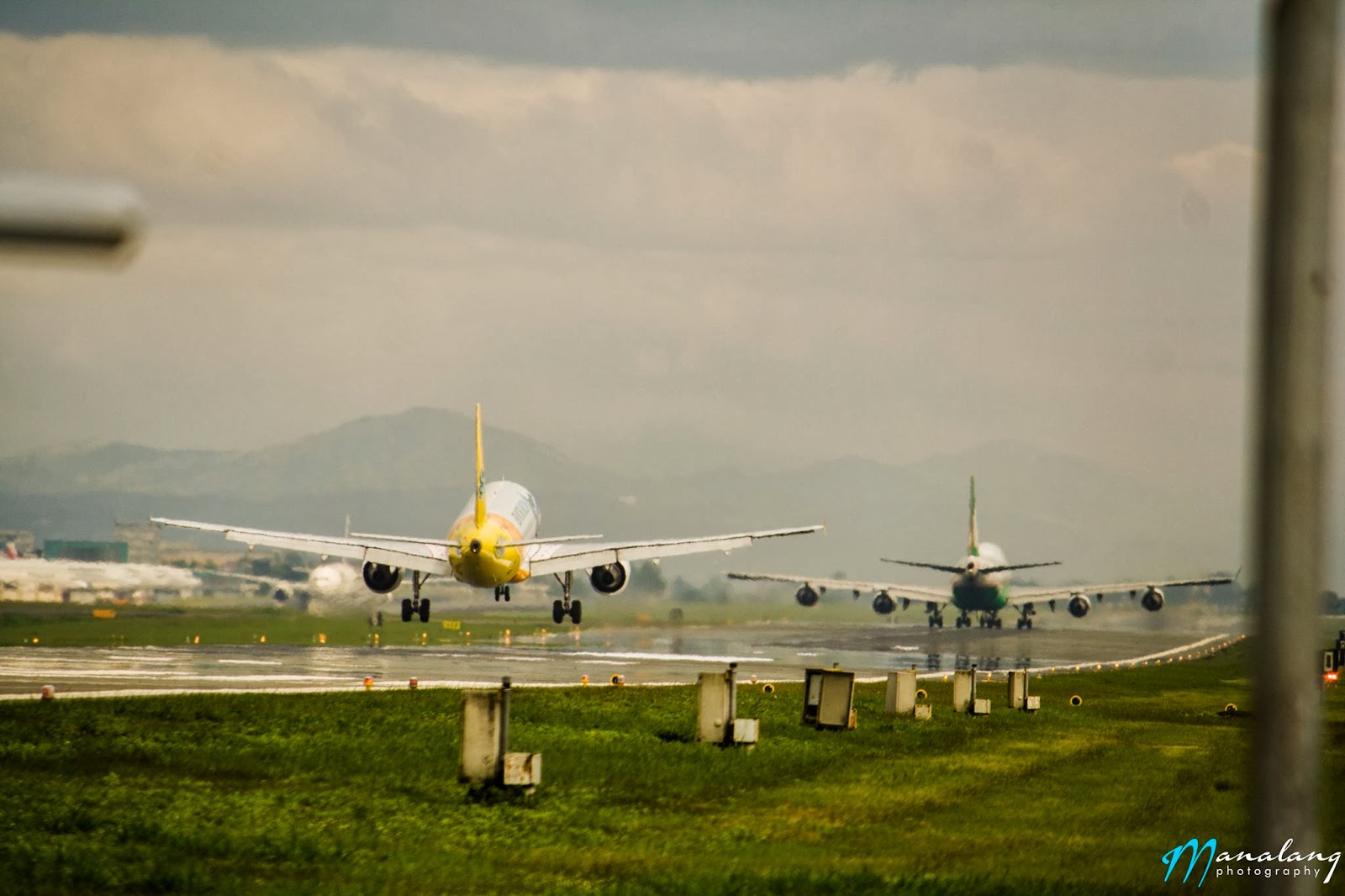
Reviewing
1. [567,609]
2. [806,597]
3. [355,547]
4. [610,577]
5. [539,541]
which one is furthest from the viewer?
[806,597]

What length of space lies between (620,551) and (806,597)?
53.7 meters

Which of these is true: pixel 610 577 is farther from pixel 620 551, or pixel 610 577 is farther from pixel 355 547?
pixel 355 547

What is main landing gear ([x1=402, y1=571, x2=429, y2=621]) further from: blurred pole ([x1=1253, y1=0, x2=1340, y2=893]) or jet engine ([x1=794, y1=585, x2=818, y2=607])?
blurred pole ([x1=1253, y1=0, x2=1340, y2=893])

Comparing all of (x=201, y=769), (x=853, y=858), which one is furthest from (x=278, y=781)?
(x=853, y=858)

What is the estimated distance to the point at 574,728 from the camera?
31312 millimetres

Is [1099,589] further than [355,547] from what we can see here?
Yes

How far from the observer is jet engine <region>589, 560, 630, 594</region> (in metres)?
76.8

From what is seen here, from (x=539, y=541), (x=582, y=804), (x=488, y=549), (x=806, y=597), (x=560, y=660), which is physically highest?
(x=539, y=541)

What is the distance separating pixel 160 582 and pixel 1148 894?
103 meters

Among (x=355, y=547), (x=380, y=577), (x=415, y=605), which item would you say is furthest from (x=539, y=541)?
(x=355, y=547)

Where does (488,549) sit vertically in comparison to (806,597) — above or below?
above

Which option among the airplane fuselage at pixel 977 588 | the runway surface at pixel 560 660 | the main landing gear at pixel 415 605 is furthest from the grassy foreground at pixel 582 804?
the airplane fuselage at pixel 977 588

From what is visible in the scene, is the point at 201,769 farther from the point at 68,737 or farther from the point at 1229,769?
the point at 1229,769

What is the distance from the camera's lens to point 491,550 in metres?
68.9
